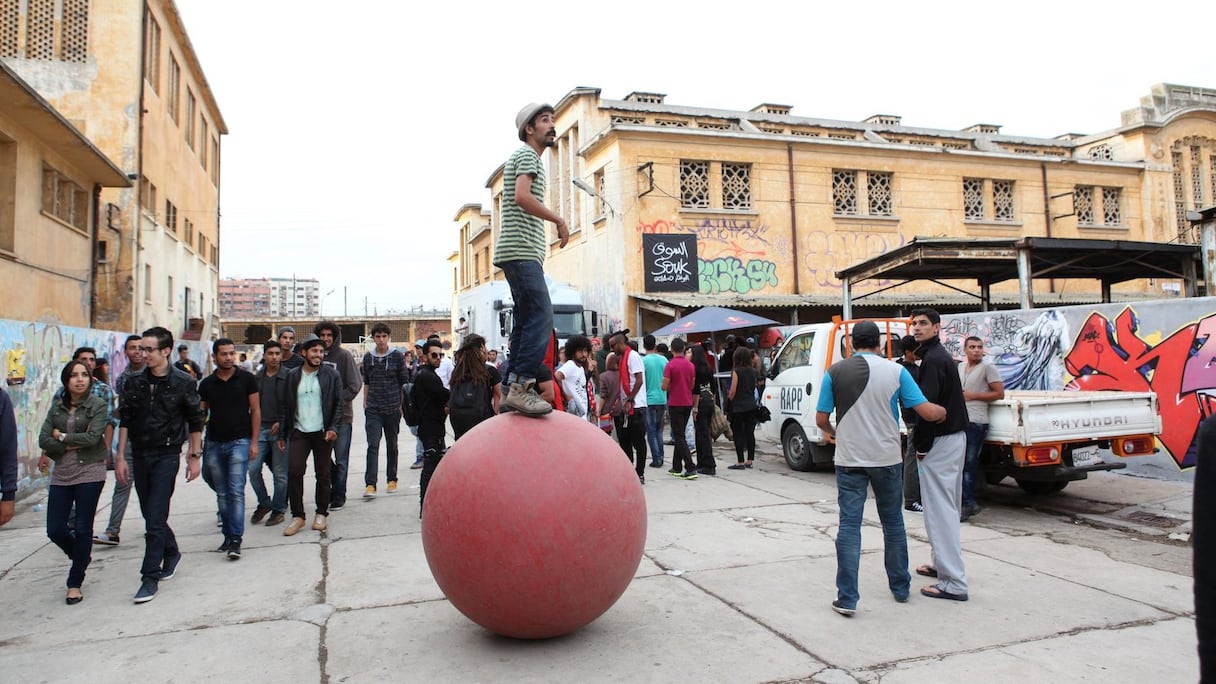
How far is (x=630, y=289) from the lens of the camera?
22547 millimetres

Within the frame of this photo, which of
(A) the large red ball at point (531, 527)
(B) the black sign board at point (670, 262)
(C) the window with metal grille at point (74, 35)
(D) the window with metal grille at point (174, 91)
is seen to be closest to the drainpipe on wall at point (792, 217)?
(B) the black sign board at point (670, 262)

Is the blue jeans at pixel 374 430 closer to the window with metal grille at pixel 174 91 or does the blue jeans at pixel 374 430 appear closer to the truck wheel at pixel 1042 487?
the truck wheel at pixel 1042 487

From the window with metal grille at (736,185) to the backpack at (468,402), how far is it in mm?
17514

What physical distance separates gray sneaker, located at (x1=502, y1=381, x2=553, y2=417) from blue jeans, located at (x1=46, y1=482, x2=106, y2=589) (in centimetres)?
354

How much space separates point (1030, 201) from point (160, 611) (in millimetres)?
28702

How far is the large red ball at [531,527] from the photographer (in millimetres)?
3703

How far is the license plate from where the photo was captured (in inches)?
310

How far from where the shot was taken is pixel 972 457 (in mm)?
7680

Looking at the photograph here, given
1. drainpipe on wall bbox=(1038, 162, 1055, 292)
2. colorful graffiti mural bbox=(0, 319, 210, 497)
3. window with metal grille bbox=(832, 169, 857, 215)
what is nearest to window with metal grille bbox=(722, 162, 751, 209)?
window with metal grille bbox=(832, 169, 857, 215)

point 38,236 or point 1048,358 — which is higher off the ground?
point 38,236

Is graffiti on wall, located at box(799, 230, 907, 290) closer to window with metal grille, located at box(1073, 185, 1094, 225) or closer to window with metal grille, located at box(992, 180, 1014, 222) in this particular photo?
window with metal grille, located at box(992, 180, 1014, 222)

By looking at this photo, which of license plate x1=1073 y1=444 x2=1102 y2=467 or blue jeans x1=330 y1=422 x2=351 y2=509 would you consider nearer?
license plate x1=1073 y1=444 x2=1102 y2=467

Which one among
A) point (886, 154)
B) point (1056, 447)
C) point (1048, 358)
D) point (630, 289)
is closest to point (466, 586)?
point (1056, 447)

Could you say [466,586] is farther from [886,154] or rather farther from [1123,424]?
[886,154]
